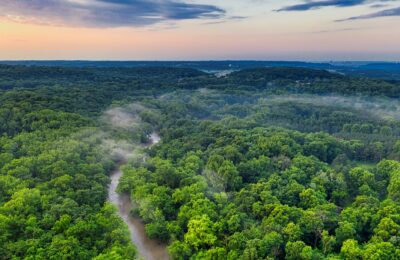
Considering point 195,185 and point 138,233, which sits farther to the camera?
point 195,185

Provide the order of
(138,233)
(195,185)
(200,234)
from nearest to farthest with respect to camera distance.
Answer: (200,234) < (138,233) < (195,185)

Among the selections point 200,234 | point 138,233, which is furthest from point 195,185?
point 200,234

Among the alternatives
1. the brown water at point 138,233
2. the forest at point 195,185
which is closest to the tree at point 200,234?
the forest at point 195,185

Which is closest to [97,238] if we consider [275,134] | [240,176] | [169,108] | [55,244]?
[55,244]

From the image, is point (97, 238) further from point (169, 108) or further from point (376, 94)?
point (376, 94)

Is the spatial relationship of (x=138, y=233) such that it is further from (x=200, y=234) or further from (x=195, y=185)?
(x=200, y=234)

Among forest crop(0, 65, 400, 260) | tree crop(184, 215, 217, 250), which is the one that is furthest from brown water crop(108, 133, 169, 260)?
tree crop(184, 215, 217, 250)

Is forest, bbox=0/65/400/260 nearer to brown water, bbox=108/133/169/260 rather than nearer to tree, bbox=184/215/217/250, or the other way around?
tree, bbox=184/215/217/250
